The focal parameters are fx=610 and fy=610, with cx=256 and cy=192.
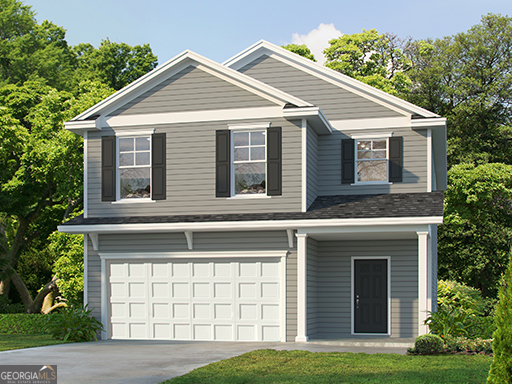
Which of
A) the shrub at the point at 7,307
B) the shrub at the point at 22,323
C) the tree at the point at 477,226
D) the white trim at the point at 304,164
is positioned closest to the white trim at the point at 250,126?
the white trim at the point at 304,164

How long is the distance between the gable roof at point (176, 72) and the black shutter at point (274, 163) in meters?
0.82

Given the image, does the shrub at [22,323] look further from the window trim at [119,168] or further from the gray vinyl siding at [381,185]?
the gray vinyl siding at [381,185]

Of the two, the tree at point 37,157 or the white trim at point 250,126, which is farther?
the tree at point 37,157

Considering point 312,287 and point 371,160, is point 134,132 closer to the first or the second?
point 312,287

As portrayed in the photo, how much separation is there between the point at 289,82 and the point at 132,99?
458 cm

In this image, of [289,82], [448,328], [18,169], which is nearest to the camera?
[448,328]

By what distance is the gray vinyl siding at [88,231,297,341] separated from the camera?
49.2 feet

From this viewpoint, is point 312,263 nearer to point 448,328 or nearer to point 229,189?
point 229,189

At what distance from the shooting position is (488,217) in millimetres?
32219

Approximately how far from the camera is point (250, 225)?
1485 centimetres

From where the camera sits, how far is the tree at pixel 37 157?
23891 millimetres

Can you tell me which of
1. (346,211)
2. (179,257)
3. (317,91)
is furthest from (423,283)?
(317,91)

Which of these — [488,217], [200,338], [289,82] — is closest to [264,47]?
[289,82]

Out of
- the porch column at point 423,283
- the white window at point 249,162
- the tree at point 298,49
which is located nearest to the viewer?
the porch column at point 423,283
